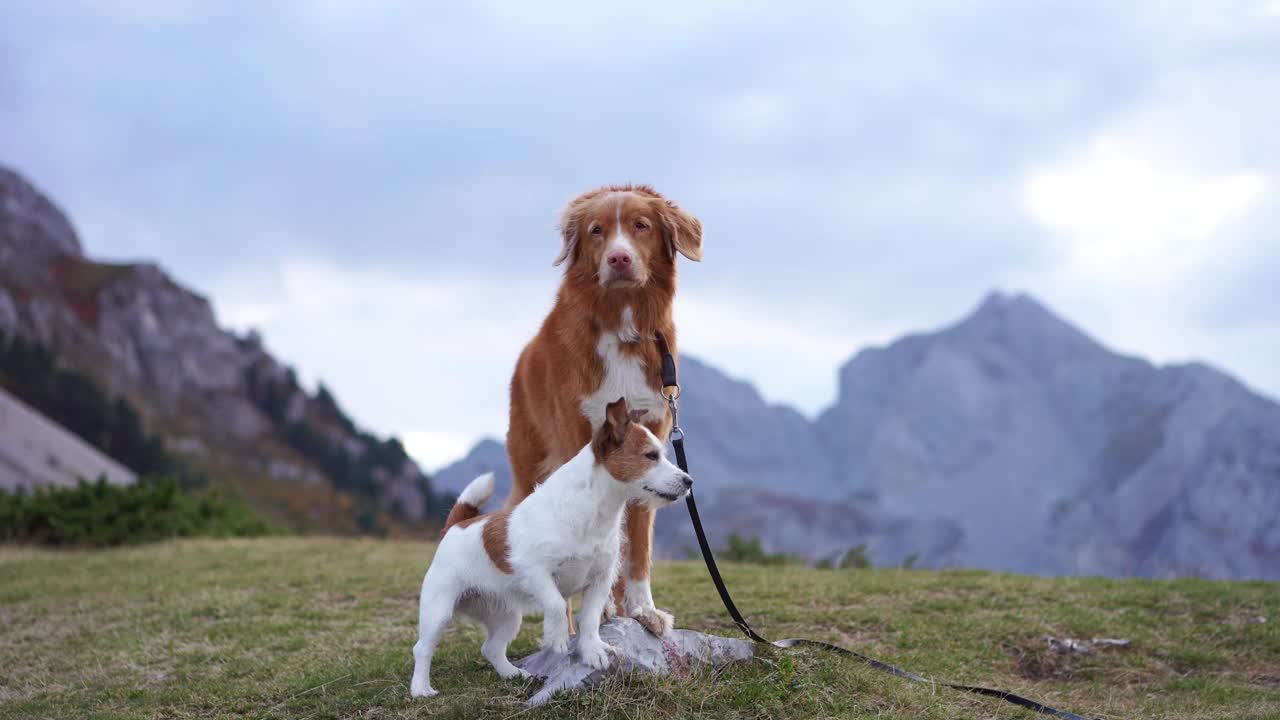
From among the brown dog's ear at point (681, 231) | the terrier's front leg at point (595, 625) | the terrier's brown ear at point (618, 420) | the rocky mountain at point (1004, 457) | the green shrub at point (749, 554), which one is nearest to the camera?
the terrier's brown ear at point (618, 420)

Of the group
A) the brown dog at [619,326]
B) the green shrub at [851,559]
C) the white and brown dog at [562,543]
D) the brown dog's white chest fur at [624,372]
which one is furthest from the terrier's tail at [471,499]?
the green shrub at [851,559]

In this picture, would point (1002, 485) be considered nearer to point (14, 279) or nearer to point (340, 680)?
point (14, 279)

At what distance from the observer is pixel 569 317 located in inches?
236

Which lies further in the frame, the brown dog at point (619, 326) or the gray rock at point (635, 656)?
the brown dog at point (619, 326)

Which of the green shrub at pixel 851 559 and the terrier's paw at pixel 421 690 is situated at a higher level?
the green shrub at pixel 851 559

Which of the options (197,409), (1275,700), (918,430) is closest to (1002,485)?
(918,430)

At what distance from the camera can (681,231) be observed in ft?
19.4

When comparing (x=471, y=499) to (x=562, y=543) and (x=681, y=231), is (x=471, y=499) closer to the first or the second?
(x=562, y=543)

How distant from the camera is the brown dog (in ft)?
18.9

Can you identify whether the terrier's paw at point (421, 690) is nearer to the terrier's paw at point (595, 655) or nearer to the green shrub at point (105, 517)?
the terrier's paw at point (595, 655)

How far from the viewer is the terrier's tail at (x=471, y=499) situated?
6.05 meters

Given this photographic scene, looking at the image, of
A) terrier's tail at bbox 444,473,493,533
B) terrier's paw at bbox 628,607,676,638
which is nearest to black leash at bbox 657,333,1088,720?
terrier's paw at bbox 628,607,676,638

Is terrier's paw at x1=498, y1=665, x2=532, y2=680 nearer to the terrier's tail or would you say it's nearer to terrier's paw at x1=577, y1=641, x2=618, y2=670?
terrier's paw at x1=577, y1=641, x2=618, y2=670

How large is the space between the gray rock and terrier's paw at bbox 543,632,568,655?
0.18 feet
